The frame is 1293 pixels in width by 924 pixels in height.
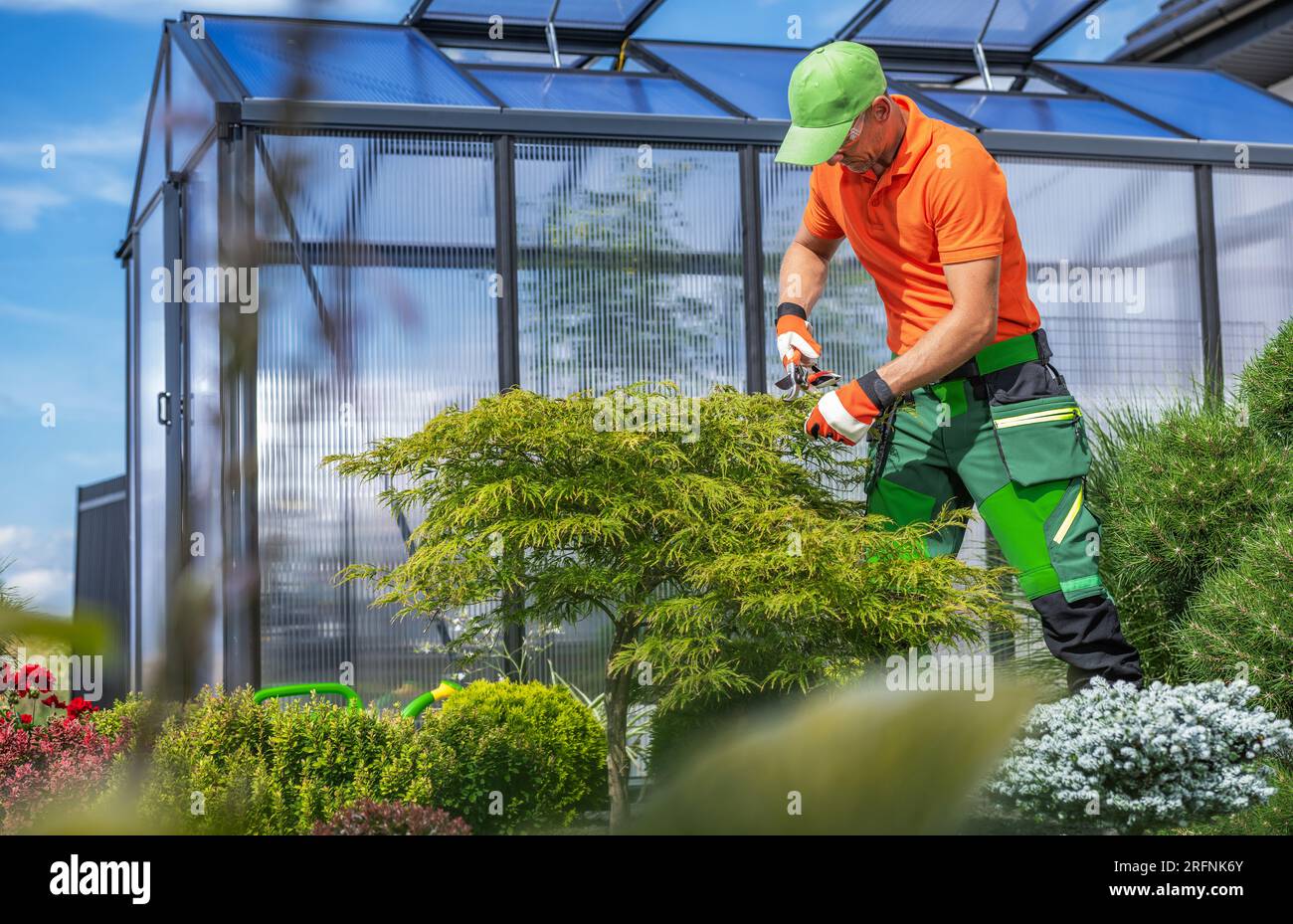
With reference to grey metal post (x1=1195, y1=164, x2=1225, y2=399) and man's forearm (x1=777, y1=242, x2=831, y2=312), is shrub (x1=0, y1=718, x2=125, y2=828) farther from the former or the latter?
grey metal post (x1=1195, y1=164, x2=1225, y2=399)

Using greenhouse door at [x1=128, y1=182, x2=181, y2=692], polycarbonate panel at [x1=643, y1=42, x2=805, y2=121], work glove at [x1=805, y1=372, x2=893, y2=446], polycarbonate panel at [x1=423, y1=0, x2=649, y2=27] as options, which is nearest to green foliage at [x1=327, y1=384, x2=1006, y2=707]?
work glove at [x1=805, y1=372, x2=893, y2=446]

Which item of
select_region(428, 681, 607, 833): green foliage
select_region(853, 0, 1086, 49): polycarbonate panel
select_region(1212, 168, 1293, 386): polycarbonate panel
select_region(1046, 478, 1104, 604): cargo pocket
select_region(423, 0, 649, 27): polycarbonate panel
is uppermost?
select_region(853, 0, 1086, 49): polycarbonate panel

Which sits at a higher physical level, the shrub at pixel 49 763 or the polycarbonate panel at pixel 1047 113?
the polycarbonate panel at pixel 1047 113

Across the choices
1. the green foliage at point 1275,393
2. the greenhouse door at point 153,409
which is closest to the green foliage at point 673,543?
the green foliage at point 1275,393

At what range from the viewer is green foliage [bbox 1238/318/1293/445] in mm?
4621

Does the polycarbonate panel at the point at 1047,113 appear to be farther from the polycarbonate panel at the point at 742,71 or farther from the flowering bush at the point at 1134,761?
the flowering bush at the point at 1134,761

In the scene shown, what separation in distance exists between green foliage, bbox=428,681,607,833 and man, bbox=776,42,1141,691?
4.64 feet

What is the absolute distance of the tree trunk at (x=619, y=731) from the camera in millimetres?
3326

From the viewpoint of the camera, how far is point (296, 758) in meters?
3.22

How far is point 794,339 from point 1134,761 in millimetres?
1542

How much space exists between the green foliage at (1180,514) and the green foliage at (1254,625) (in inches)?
12.4
